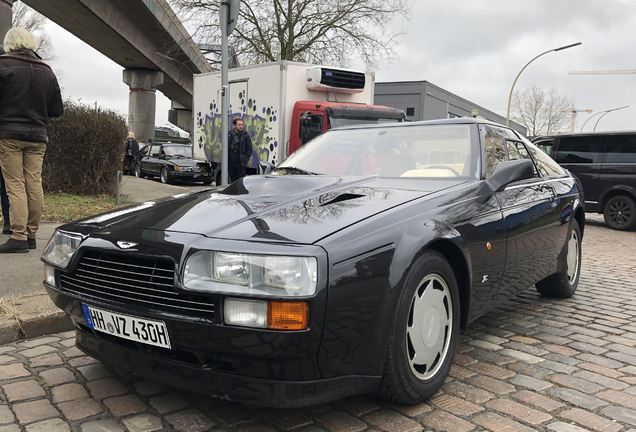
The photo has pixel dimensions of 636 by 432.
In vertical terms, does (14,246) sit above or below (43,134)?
below

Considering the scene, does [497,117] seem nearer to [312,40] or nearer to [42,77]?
[312,40]

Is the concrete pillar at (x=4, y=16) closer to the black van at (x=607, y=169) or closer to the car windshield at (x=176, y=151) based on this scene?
the car windshield at (x=176, y=151)

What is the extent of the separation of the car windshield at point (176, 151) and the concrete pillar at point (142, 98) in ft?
47.2

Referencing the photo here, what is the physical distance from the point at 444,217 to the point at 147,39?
2898 cm

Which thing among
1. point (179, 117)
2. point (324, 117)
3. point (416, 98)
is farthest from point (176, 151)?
point (179, 117)

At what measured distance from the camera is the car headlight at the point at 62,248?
8.34 ft

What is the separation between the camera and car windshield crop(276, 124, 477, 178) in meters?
3.41

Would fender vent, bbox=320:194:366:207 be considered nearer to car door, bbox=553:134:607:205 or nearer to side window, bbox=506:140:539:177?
side window, bbox=506:140:539:177

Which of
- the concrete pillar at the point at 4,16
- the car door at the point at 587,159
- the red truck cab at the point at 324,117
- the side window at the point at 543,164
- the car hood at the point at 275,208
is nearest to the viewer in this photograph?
the car hood at the point at 275,208

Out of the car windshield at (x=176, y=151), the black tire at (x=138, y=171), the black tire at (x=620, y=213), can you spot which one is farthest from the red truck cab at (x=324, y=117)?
the black tire at (x=138, y=171)

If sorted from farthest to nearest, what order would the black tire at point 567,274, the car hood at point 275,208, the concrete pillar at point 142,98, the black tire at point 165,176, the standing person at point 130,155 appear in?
1. the concrete pillar at point 142,98
2. the standing person at point 130,155
3. the black tire at point 165,176
4. the black tire at point 567,274
5. the car hood at point 275,208

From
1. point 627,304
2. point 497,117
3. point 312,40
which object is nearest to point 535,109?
point 497,117

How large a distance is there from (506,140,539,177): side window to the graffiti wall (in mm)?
7173

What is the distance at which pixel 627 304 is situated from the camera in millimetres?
4719
